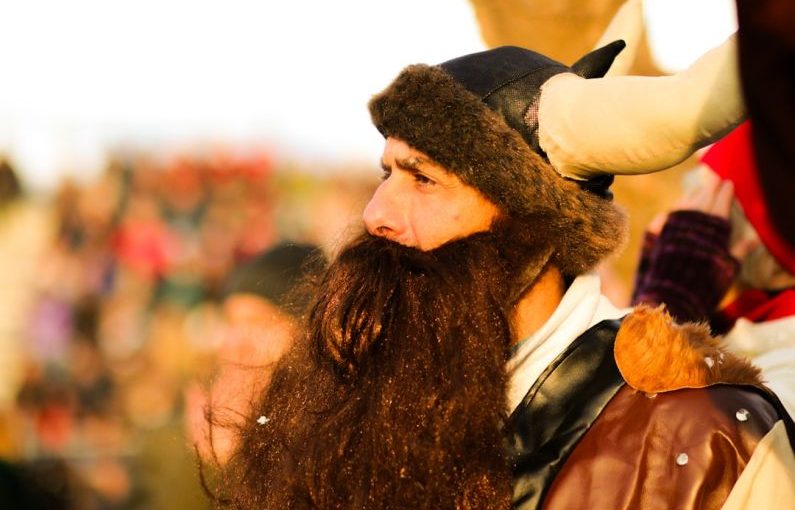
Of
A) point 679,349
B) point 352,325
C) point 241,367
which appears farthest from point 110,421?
point 679,349

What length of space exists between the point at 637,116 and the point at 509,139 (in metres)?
0.43

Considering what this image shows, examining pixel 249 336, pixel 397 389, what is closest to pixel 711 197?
pixel 397 389

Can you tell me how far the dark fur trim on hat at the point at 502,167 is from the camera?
209cm

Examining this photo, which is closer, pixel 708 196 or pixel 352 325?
pixel 352 325

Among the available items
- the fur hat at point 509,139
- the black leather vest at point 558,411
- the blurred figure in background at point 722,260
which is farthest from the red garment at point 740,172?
the black leather vest at point 558,411

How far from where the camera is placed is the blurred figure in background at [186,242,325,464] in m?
2.44

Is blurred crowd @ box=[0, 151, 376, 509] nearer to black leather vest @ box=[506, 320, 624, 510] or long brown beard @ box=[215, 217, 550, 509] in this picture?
long brown beard @ box=[215, 217, 550, 509]

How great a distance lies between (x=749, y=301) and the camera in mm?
2910

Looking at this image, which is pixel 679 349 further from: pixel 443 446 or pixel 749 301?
pixel 749 301

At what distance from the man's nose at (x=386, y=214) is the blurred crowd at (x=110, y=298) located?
3.41 metres

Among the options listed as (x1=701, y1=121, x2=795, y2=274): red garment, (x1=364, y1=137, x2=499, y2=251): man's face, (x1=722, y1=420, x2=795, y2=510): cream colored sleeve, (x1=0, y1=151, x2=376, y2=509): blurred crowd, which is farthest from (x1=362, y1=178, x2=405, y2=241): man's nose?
(x1=0, y1=151, x2=376, y2=509): blurred crowd

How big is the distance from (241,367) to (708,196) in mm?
1394

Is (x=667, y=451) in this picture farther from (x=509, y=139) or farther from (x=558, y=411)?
(x=509, y=139)

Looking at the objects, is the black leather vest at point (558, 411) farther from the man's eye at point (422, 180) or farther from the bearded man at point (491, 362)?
the man's eye at point (422, 180)
